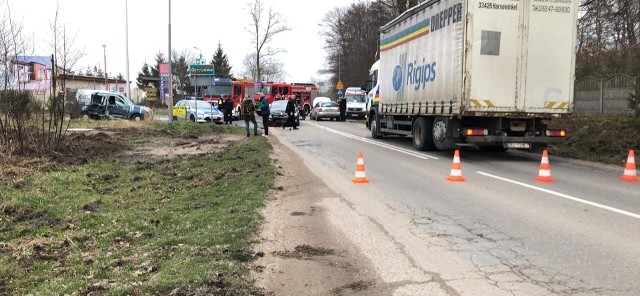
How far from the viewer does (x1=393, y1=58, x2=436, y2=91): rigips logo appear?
13859 millimetres

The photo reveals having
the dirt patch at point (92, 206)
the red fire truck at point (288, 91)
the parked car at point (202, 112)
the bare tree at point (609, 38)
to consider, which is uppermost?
the bare tree at point (609, 38)

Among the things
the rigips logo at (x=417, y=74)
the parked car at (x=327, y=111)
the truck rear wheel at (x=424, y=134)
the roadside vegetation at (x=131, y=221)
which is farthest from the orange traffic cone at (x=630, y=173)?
the parked car at (x=327, y=111)

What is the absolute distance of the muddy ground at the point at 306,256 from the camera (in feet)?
14.0

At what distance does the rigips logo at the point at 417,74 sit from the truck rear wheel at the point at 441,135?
1.16 m

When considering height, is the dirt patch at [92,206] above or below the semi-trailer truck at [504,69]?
below

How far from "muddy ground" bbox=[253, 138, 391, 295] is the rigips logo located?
696cm

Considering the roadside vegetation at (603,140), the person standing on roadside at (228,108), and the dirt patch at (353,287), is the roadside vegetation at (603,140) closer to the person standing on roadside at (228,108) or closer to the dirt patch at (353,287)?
the dirt patch at (353,287)

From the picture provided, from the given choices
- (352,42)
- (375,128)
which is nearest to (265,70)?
(352,42)

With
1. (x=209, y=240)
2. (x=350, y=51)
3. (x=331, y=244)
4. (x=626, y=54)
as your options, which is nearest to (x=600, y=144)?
(x=626, y=54)

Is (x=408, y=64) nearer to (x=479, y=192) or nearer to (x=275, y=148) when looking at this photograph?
(x=275, y=148)

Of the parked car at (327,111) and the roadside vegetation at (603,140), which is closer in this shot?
the roadside vegetation at (603,140)

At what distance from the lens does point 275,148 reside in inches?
614

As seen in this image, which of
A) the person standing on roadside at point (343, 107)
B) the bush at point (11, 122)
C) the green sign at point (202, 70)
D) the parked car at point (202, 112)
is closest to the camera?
the bush at point (11, 122)

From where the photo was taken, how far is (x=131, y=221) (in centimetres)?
705
